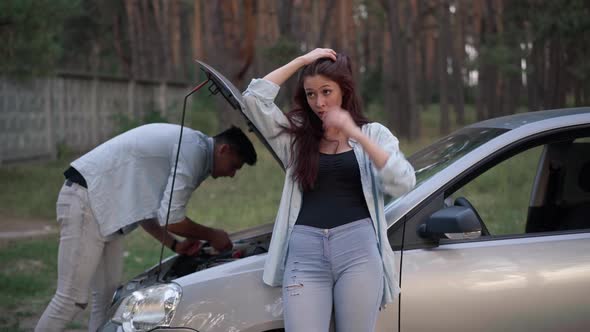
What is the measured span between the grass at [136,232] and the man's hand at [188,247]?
5.84 feet

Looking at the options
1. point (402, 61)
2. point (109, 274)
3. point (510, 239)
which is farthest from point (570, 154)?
point (402, 61)

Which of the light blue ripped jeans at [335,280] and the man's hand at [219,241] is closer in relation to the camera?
the light blue ripped jeans at [335,280]

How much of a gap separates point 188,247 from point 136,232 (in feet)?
19.9

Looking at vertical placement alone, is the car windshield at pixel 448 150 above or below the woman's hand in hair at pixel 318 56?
below

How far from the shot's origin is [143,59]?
31719 mm

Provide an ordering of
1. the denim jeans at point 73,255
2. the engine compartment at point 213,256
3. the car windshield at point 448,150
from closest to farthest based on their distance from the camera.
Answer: the car windshield at point 448,150 < the engine compartment at point 213,256 < the denim jeans at point 73,255

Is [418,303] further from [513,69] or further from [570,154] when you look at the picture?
[513,69]

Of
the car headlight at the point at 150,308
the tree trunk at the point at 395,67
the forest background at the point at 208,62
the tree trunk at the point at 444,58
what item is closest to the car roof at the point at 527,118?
the car headlight at the point at 150,308

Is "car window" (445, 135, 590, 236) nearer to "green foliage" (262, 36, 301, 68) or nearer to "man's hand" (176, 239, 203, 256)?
"man's hand" (176, 239, 203, 256)

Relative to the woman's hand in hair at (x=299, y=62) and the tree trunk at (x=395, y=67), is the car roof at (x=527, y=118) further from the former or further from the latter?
the tree trunk at (x=395, y=67)

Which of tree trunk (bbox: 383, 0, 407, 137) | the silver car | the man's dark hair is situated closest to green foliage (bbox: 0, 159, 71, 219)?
the man's dark hair

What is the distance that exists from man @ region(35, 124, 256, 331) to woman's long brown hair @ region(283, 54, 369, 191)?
116 centimetres

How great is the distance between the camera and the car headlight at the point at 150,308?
134 inches

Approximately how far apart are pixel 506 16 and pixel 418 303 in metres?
19.0
